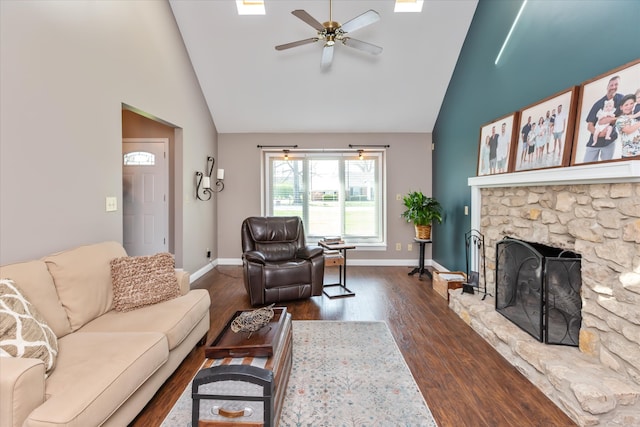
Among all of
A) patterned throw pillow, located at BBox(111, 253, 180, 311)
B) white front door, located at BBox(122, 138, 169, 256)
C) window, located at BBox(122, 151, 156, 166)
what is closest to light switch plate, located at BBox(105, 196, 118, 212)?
patterned throw pillow, located at BBox(111, 253, 180, 311)

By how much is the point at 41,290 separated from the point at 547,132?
12.1 ft

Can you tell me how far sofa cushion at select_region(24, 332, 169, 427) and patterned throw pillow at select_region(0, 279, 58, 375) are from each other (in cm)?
10

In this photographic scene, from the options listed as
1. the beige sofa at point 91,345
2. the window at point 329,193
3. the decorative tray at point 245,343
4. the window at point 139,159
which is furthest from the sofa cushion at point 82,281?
the window at point 329,193

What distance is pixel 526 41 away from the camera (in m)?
3.05

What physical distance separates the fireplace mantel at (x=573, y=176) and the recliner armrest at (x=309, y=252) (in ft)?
6.47

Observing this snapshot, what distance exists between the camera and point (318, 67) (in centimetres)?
469

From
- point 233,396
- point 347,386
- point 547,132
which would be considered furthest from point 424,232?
point 233,396

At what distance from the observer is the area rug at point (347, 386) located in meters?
1.87

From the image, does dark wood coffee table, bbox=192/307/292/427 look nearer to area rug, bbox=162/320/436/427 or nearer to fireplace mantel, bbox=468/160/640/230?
area rug, bbox=162/320/436/427

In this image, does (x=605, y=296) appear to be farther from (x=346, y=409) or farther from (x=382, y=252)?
(x=382, y=252)

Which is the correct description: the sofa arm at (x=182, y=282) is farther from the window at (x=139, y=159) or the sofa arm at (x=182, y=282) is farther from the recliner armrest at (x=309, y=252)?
the window at (x=139, y=159)

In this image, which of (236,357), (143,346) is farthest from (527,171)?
(143,346)

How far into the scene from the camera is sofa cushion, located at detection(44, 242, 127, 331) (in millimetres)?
2078

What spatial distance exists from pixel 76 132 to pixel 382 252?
470cm
